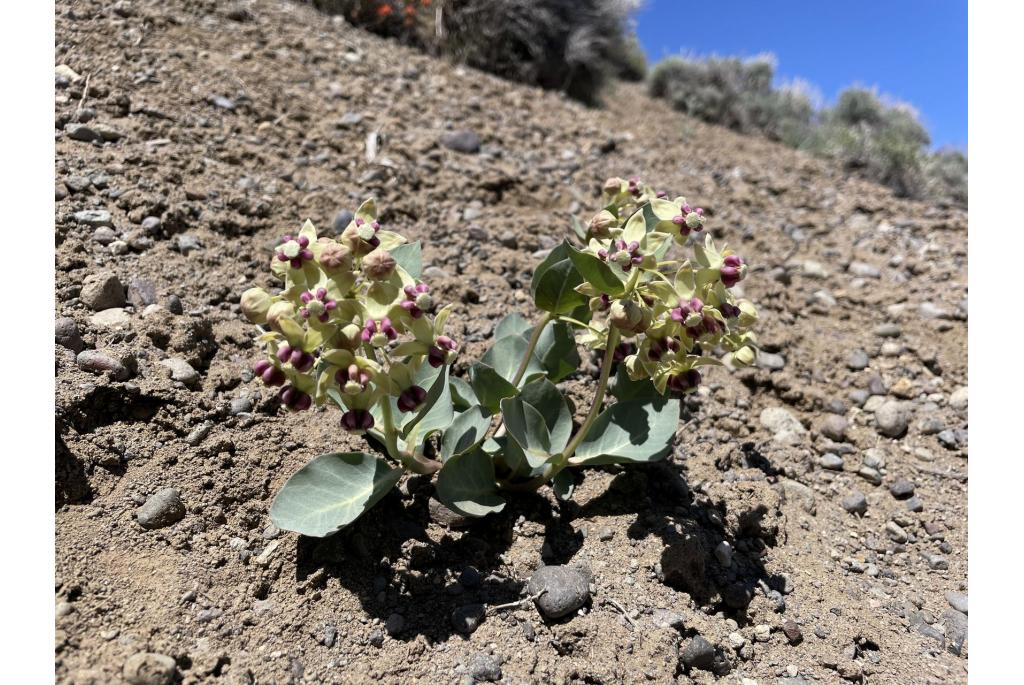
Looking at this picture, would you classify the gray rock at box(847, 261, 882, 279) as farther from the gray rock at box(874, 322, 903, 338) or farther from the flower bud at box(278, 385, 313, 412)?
the flower bud at box(278, 385, 313, 412)

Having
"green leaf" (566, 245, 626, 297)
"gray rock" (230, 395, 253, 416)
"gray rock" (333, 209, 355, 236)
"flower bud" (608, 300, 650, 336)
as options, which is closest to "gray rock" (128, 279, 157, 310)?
"gray rock" (230, 395, 253, 416)

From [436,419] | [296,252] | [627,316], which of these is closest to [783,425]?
[627,316]

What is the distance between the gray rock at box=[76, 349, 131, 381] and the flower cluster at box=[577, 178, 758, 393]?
5.35 ft

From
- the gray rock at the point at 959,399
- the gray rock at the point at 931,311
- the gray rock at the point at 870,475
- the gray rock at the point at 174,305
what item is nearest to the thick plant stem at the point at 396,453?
the gray rock at the point at 174,305

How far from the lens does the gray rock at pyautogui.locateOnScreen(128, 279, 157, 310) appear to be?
2.75 m

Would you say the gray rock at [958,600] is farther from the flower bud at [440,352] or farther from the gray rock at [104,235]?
the gray rock at [104,235]

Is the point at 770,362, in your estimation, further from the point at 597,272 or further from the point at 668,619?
the point at 597,272

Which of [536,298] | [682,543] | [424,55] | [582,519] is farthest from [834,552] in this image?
[424,55]

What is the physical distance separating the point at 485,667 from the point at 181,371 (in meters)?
1.52

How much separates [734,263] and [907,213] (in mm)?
4705

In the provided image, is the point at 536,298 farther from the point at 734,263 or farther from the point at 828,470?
the point at 828,470

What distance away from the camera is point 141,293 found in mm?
2777

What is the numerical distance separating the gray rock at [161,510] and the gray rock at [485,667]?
1.01 metres

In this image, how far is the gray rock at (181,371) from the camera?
8.28ft
